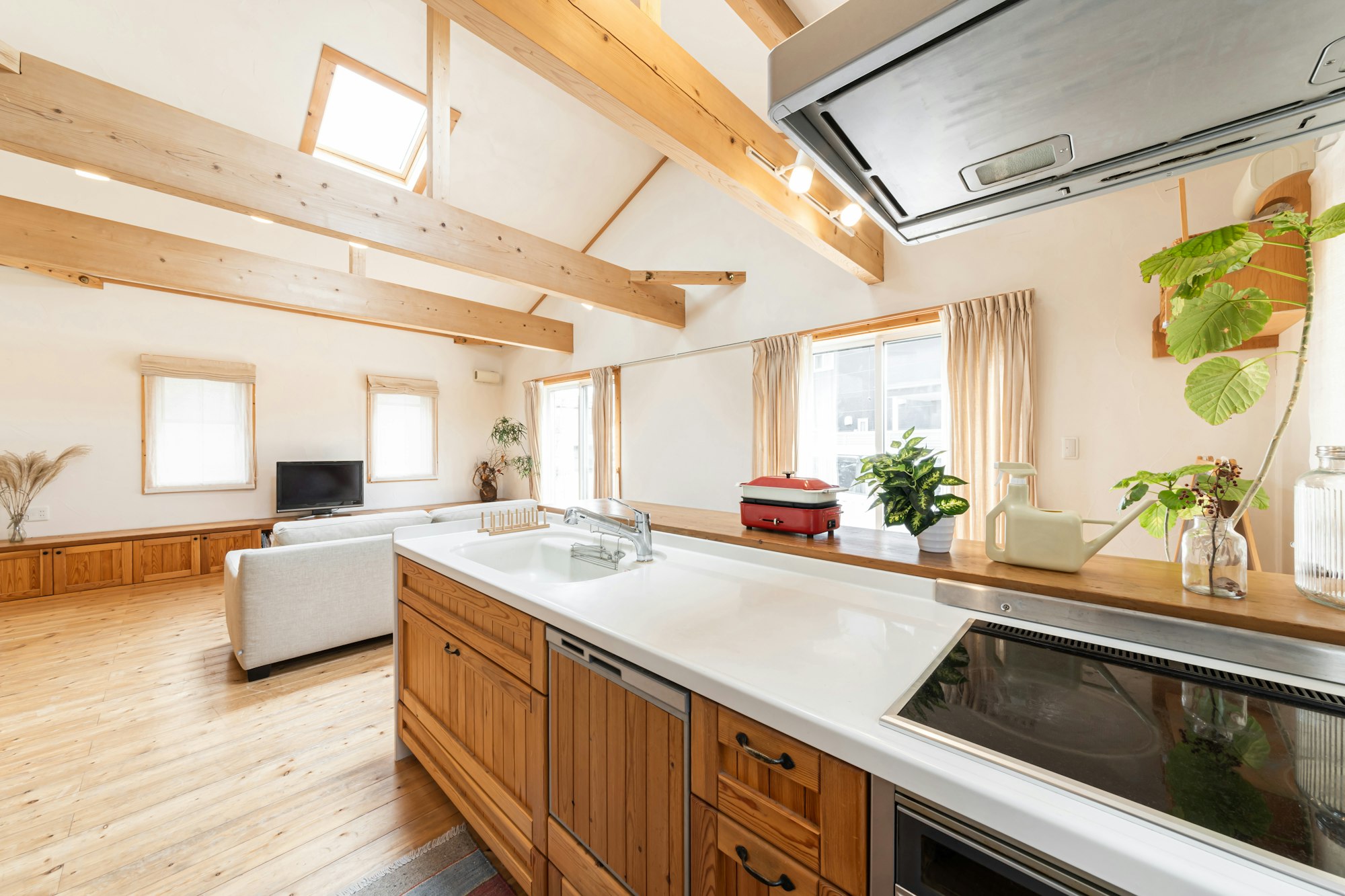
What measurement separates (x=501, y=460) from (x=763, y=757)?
6389mm

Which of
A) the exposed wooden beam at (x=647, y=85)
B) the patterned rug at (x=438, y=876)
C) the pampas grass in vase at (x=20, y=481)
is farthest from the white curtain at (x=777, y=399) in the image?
the pampas grass in vase at (x=20, y=481)

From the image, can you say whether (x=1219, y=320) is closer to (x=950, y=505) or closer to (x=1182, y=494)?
(x=1182, y=494)

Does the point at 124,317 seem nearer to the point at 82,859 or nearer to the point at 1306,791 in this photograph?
the point at 82,859

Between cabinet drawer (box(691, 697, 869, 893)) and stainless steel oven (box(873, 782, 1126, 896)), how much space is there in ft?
0.15

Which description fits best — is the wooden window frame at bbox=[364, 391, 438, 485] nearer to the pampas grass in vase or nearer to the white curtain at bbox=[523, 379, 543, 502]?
the white curtain at bbox=[523, 379, 543, 502]

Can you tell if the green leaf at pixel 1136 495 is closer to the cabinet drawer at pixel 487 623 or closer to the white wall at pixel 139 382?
the cabinet drawer at pixel 487 623

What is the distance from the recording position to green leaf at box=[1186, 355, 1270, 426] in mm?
828

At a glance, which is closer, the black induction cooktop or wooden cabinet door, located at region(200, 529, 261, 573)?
the black induction cooktop

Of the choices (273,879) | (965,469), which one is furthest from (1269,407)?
(273,879)

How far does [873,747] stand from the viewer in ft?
1.99

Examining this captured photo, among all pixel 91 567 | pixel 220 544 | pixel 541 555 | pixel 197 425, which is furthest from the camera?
pixel 197 425

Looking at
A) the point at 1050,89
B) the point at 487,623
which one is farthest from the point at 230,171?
the point at 1050,89

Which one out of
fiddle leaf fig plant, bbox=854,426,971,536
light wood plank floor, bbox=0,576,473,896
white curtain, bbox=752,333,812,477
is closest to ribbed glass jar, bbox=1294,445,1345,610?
fiddle leaf fig plant, bbox=854,426,971,536

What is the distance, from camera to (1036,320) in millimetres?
2674
